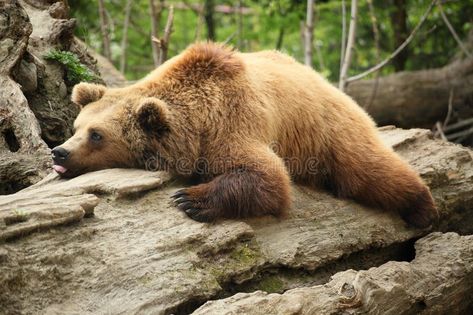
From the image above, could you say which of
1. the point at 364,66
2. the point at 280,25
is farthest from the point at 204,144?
the point at 364,66

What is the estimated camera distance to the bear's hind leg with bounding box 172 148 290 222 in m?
4.94

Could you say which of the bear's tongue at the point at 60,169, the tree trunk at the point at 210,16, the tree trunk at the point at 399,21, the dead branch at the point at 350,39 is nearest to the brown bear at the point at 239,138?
the bear's tongue at the point at 60,169

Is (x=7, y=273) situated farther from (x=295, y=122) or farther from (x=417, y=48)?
(x=417, y=48)

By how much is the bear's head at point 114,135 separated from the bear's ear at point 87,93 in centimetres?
14

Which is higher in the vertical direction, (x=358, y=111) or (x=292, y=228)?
(x=358, y=111)

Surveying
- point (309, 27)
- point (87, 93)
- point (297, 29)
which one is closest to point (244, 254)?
point (87, 93)

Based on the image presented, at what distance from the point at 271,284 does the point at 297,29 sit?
29.0 feet

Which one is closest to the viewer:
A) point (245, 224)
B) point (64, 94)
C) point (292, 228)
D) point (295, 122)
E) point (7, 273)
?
point (7, 273)

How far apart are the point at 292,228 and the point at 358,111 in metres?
1.69

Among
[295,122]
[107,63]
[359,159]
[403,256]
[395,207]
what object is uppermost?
[107,63]

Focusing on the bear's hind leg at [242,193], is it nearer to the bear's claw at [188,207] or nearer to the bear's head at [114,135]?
the bear's claw at [188,207]

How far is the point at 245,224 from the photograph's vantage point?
5023 millimetres

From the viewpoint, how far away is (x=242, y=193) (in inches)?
196

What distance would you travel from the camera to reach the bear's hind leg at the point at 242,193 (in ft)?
16.2
